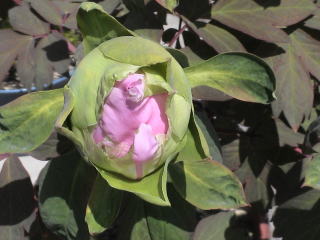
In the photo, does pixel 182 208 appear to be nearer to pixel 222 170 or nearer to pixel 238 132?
pixel 222 170

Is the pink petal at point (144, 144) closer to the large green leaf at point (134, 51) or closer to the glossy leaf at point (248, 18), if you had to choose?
the large green leaf at point (134, 51)

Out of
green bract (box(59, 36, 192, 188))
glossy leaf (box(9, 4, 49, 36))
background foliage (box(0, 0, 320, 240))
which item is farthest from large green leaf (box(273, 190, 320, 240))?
glossy leaf (box(9, 4, 49, 36))

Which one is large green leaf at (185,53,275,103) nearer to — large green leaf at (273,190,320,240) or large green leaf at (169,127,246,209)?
large green leaf at (169,127,246,209)

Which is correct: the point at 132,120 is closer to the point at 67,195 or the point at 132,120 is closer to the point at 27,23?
the point at 67,195

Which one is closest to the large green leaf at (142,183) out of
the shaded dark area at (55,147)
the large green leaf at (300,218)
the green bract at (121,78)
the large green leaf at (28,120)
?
the green bract at (121,78)

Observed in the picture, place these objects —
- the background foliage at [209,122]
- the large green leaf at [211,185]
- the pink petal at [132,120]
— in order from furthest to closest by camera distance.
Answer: the background foliage at [209,122] → the large green leaf at [211,185] → the pink petal at [132,120]

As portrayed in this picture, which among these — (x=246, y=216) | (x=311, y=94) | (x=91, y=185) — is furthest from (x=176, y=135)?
(x=246, y=216)
